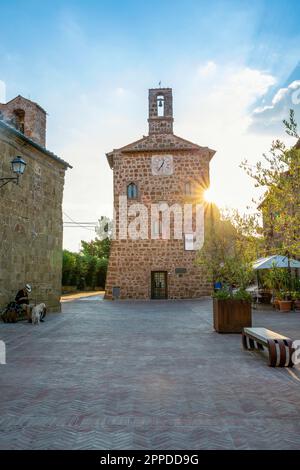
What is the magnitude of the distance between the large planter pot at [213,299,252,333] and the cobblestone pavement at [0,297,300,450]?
99cm

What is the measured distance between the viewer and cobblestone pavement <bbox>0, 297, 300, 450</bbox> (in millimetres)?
3381

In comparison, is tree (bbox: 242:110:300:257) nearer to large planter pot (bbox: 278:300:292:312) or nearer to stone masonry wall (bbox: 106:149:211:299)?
large planter pot (bbox: 278:300:292:312)

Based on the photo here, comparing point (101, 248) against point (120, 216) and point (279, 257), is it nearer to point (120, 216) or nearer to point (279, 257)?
point (120, 216)

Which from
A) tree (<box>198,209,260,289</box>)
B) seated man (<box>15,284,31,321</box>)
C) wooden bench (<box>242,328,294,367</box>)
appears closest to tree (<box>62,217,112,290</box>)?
seated man (<box>15,284,31,321</box>)

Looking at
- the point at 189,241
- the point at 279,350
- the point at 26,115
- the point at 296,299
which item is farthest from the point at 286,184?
the point at 189,241

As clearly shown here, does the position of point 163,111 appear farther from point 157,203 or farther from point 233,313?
point 233,313

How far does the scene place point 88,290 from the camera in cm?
3981


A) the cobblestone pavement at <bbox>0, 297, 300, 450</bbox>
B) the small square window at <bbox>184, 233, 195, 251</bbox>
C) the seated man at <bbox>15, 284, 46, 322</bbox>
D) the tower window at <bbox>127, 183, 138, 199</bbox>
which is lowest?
the cobblestone pavement at <bbox>0, 297, 300, 450</bbox>

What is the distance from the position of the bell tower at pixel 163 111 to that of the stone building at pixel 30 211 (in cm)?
935

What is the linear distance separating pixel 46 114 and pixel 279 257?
12.7 metres

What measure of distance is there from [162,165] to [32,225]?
1273 cm

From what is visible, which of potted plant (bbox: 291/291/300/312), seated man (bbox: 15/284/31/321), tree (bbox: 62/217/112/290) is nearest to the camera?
seated man (bbox: 15/284/31/321)

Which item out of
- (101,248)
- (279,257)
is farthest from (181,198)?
(101,248)

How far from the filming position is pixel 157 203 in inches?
957
